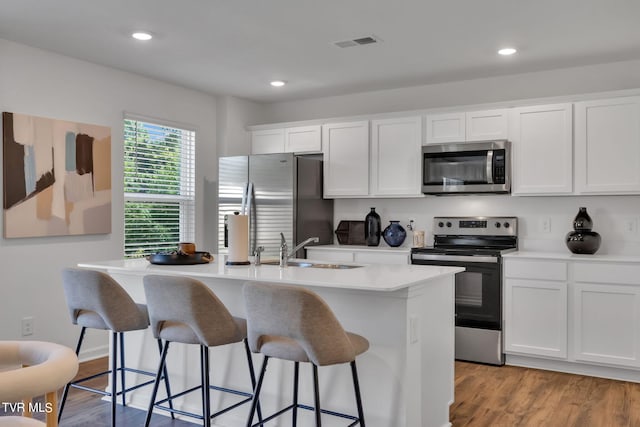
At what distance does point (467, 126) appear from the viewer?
15.6ft

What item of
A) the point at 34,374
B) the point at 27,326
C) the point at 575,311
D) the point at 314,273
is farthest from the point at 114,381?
the point at 575,311

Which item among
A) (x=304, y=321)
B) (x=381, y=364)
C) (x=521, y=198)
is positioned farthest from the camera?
(x=521, y=198)

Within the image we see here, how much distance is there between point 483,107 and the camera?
4.70 meters

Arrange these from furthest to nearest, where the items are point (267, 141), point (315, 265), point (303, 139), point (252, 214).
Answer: point (267, 141)
point (303, 139)
point (252, 214)
point (315, 265)

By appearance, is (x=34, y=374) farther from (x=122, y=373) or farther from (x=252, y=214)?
(x=252, y=214)

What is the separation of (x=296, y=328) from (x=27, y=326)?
277 centimetres

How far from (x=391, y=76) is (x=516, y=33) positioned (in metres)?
1.37

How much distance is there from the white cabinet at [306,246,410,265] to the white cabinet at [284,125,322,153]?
98cm

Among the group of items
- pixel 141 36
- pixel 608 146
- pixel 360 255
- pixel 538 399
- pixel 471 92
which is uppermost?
pixel 141 36

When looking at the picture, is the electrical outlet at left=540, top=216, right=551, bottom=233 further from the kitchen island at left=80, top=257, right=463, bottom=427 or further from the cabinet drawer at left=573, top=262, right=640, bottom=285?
the kitchen island at left=80, top=257, right=463, bottom=427

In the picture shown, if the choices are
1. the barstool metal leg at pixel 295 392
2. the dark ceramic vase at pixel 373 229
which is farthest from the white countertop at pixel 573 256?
the barstool metal leg at pixel 295 392

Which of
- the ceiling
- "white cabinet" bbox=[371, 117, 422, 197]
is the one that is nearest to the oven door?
"white cabinet" bbox=[371, 117, 422, 197]

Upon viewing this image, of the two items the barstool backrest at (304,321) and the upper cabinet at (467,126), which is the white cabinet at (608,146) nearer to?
the upper cabinet at (467,126)

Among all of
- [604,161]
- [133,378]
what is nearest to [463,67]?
[604,161]
